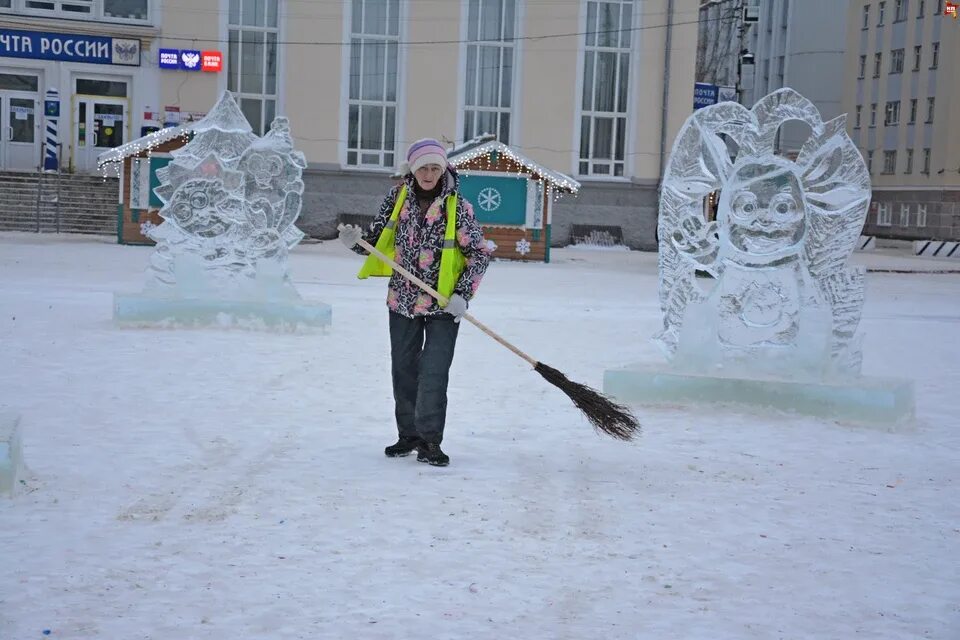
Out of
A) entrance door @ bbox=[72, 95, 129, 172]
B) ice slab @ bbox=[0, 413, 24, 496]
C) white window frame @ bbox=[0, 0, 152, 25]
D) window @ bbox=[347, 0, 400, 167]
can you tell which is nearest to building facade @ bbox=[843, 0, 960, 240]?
window @ bbox=[347, 0, 400, 167]

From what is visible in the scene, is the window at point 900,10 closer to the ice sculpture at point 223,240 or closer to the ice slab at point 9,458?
the ice sculpture at point 223,240

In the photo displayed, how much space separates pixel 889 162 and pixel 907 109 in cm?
301

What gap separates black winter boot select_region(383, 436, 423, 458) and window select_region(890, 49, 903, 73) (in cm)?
5593

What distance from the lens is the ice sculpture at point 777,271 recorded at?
9.53 m

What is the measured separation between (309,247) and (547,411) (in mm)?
23902

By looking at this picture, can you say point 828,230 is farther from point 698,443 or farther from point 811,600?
point 811,600

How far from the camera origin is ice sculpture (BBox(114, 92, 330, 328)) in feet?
43.5

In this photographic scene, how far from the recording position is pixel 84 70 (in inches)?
1415

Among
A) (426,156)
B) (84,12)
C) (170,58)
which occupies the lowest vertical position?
(426,156)

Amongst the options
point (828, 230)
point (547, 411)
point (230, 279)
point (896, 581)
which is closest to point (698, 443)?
point (547, 411)

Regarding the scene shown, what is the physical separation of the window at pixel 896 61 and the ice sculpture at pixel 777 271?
172 ft

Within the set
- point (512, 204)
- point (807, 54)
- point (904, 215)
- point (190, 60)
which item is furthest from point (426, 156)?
point (807, 54)

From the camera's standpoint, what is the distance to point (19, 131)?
119ft

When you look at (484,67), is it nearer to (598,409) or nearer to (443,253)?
(598,409)
